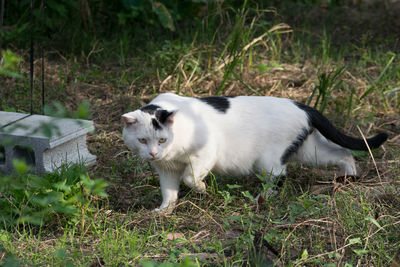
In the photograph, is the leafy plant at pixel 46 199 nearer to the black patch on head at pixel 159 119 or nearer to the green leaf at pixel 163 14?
the black patch on head at pixel 159 119

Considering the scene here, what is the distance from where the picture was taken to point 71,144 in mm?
3494

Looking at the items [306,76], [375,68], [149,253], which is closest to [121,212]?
[149,253]

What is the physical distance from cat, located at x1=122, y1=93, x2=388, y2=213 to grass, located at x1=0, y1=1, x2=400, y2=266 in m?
0.13

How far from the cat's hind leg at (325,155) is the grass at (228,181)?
0.11m

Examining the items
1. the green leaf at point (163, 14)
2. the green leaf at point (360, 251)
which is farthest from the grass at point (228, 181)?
the green leaf at point (163, 14)

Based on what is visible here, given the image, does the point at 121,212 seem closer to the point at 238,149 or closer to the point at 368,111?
the point at 238,149

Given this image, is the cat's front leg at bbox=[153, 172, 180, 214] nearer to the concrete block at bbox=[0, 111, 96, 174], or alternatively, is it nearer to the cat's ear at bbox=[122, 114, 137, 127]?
the cat's ear at bbox=[122, 114, 137, 127]

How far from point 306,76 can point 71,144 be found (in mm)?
2466

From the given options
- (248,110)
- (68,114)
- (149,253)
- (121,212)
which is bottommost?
(121,212)

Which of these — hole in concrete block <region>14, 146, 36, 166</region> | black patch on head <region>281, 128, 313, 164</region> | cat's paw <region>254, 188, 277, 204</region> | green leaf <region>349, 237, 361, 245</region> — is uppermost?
green leaf <region>349, 237, 361, 245</region>

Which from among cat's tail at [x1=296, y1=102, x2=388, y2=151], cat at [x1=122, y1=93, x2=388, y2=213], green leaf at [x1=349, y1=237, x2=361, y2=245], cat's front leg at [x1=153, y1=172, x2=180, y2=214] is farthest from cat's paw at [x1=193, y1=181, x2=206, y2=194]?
green leaf at [x1=349, y1=237, x2=361, y2=245]

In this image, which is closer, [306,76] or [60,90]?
[60,90]

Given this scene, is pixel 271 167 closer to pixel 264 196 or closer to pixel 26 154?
pixel 264 196

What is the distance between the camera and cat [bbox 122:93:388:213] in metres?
2.82
